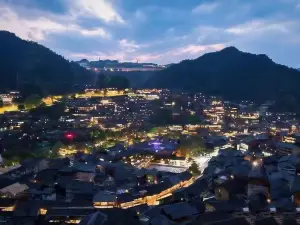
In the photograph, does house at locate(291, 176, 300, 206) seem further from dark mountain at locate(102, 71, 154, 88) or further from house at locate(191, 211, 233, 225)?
dark mountain at locate(102, 71, 154, 88)

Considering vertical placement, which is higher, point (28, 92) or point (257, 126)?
point (28, 92)

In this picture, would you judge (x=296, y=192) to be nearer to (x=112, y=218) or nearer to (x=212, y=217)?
(x=212, y=217)

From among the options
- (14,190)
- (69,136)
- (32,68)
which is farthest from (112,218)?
(32,68)

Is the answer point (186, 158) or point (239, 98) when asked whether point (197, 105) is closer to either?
point (239, 98)

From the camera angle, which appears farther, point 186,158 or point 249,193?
point 186,158

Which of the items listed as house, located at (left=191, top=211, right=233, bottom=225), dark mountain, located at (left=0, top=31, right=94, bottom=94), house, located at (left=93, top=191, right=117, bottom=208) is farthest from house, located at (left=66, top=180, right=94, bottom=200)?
dark mountain, located at (left=0, top=31, right=94, bottom=94)

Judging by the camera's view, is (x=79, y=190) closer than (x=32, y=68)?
Yes

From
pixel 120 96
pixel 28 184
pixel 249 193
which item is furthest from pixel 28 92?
pixel 249 193
